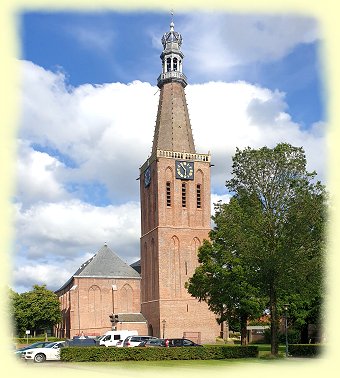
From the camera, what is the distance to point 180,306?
6806 centimetres

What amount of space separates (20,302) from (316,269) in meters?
58.1

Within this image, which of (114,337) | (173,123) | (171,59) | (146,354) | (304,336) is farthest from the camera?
(171,59)

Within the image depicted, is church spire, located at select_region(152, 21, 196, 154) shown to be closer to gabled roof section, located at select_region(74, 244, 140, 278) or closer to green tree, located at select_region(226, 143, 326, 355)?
gabled roof section, located at select_region(74, 244, 140, 278)

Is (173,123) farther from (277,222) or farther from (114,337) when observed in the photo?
(277,222)

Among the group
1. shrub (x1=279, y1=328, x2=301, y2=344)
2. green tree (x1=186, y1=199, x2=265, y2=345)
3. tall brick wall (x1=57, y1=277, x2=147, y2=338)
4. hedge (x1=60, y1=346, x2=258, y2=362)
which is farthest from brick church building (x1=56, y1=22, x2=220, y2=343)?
hedge (x1=60, y1=346, x2=258, y2=362)

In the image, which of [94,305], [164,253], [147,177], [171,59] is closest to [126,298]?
[94,305]

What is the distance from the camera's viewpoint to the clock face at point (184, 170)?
7256 centimetres

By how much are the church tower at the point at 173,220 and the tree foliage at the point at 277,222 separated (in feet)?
107

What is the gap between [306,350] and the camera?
32.7 meters

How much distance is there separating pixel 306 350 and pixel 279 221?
8.33m

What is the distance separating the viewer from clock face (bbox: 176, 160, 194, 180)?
72.6m

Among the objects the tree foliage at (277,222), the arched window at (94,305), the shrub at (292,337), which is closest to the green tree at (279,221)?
the tree foliage at (277,222)

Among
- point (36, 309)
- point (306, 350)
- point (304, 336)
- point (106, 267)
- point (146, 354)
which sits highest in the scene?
point (106, 267)

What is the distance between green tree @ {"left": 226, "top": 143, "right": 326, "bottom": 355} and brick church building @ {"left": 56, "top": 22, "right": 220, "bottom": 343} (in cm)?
3318
